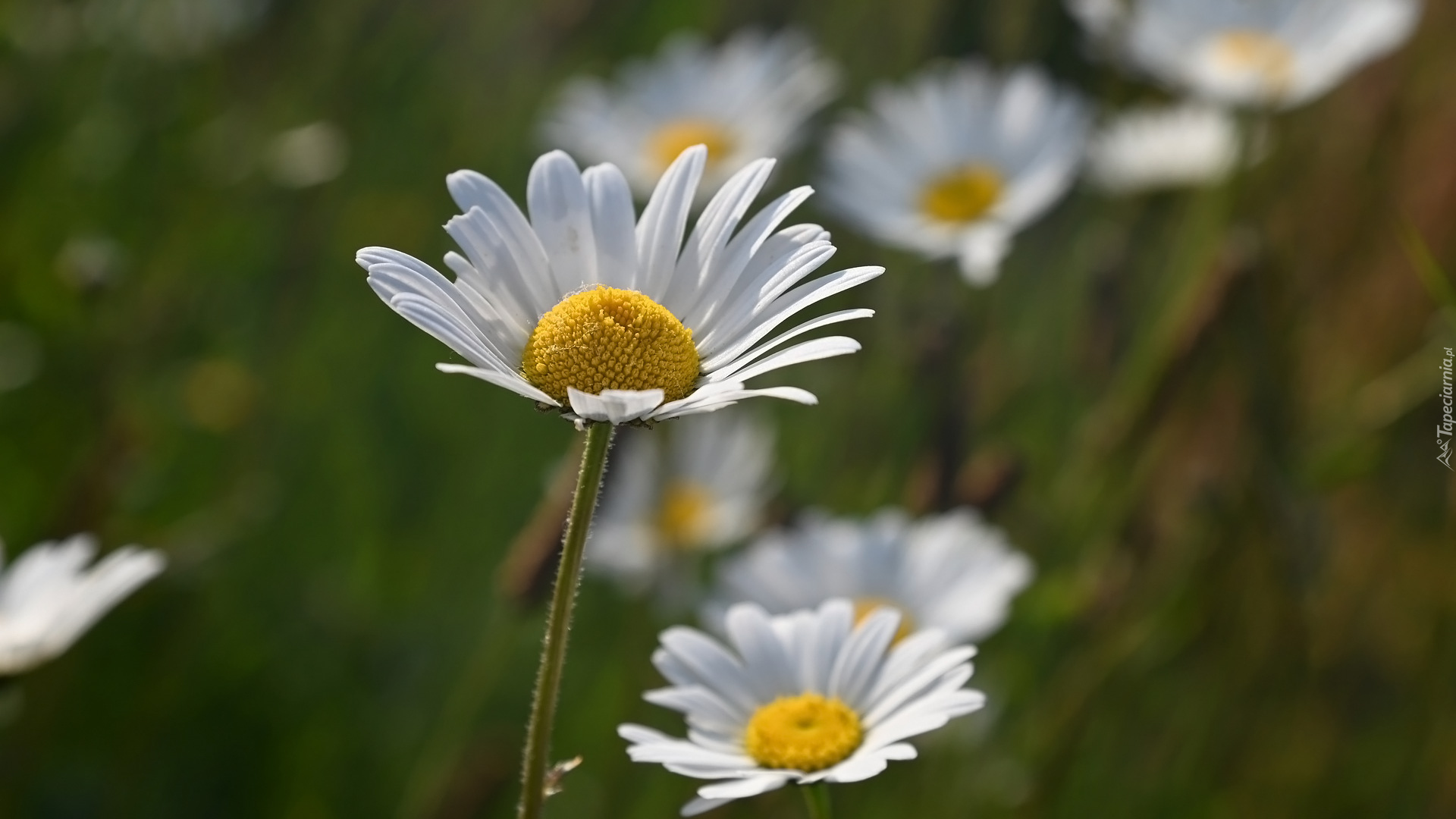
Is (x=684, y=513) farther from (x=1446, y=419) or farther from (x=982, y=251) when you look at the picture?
(x=1446, y=419)

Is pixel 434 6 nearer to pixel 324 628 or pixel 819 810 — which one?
pixel 324 628

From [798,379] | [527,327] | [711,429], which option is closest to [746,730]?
[527,327]

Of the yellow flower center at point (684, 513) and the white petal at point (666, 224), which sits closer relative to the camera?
the white petal at point (666, 224)

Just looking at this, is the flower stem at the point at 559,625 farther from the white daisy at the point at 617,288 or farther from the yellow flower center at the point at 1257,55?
the yellow flower center at the point at 1257,55

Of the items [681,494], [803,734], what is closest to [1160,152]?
[681,494]

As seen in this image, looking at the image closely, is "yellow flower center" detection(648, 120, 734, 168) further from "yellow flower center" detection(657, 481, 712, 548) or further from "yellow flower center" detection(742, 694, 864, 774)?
"yellow flower center" detection(742, 694, 864, 774)

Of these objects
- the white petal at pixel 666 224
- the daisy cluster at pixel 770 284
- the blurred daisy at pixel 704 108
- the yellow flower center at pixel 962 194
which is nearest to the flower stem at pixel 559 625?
the daisy cluster at pixel 770 284
